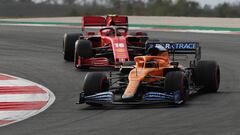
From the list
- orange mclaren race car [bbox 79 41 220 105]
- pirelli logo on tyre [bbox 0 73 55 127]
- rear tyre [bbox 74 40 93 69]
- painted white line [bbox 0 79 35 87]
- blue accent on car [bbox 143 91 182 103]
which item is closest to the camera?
pirelli logo on tyre [bbox 0 73 55 127]

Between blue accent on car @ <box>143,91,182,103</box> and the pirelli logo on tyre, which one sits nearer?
the pirelli logo on tyre

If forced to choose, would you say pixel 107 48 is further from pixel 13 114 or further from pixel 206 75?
pixel 13 114

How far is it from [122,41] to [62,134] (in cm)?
991

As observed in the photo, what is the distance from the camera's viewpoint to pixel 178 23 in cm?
3947

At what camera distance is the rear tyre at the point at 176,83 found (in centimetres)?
1109

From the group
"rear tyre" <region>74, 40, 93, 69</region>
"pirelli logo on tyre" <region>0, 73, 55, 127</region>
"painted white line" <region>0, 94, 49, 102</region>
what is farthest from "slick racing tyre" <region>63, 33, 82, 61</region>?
"painted white line" <region>0, 94, 49, 102</region>

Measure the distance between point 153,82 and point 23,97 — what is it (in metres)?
2.68

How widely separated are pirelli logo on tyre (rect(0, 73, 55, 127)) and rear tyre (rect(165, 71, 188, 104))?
2.16 m

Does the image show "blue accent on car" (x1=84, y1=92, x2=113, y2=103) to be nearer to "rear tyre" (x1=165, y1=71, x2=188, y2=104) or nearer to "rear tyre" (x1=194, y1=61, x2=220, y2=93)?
"rear tyre" (x1=165, y1=71, x2=188, y2=104)

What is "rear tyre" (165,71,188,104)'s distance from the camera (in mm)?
11094

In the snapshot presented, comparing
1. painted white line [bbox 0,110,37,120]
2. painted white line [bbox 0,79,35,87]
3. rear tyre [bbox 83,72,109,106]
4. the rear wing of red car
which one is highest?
the rear wing of red car

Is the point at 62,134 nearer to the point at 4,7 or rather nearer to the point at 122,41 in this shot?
the point at 122,41

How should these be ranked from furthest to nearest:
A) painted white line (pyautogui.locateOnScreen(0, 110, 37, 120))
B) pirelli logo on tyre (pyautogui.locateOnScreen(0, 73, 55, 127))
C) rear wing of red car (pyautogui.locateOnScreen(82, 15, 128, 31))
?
rear wing of red car (pyautogui.locateOnScreen(82, 15, 128, 31))
pirelli logo on tyre (pyautogui.locateOnScreen(0, 73, 55, 127))
painted white line (pyautogui.locateOnScreen(0, 110, 37, 120))

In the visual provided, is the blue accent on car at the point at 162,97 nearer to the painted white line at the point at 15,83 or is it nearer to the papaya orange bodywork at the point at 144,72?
the papaya orange bodywork at the point at 144,72
